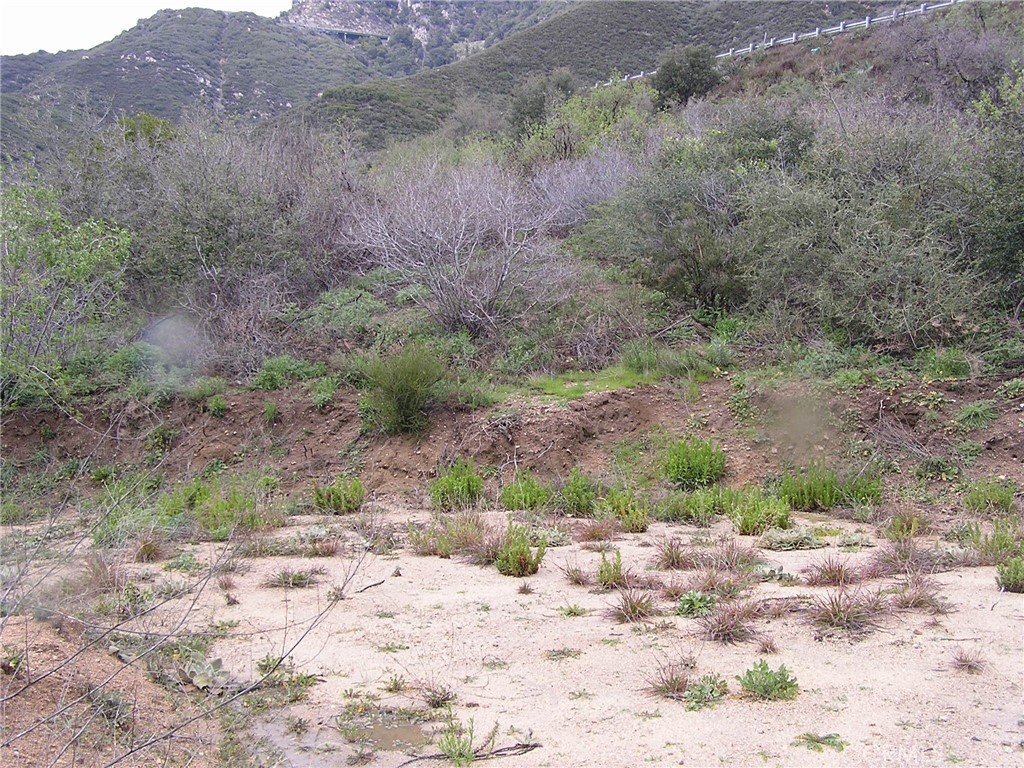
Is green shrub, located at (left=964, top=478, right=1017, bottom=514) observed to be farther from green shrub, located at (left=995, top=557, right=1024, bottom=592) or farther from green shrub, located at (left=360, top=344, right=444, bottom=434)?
green shrub, located at (left=360, top=344, right=444, bottom=434)

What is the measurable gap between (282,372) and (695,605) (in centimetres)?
885

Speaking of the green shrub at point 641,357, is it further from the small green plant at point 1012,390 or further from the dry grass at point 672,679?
the dry grass at point 672,679

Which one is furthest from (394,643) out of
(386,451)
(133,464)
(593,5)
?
(593,5)

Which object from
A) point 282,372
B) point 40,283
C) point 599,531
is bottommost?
point 599,531

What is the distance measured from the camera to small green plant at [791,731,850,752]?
12.5ft

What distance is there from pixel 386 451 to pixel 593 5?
1925 inches

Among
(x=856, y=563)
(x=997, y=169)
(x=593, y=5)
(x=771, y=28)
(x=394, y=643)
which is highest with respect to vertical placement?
(x=593, y=5)

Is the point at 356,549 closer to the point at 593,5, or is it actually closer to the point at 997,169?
the point at 997,169

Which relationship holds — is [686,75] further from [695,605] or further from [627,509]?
[695,605]

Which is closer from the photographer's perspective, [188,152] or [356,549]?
[356,549]

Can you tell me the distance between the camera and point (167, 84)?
141 ft

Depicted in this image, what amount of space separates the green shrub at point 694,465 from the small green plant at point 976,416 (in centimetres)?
263

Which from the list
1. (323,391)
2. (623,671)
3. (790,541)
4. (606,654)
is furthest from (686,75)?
(623,671)

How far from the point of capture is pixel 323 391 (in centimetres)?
1227
